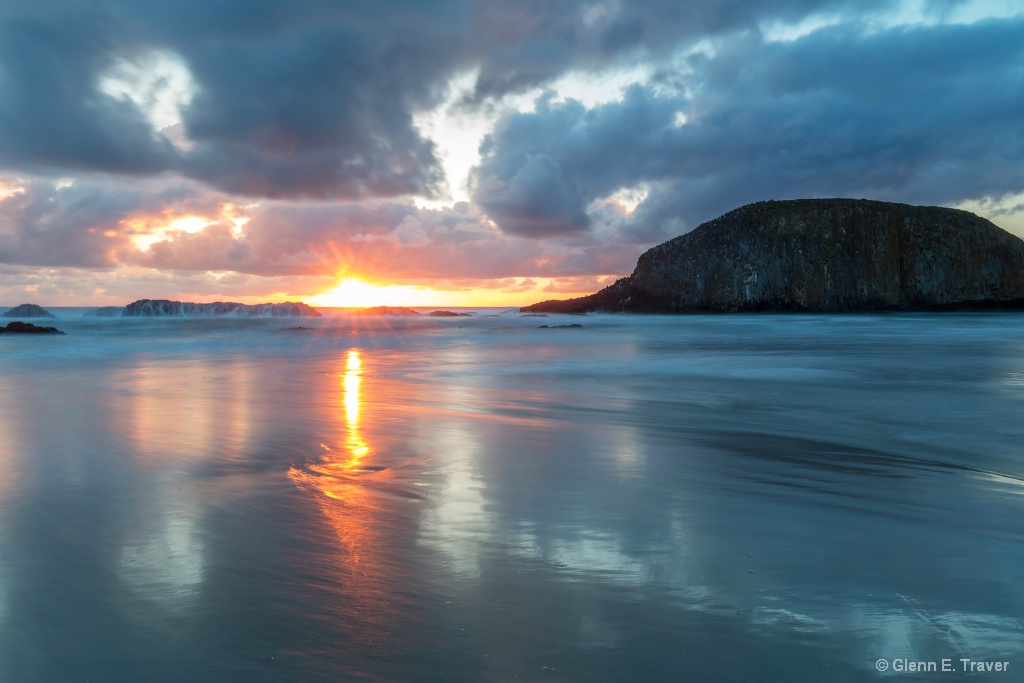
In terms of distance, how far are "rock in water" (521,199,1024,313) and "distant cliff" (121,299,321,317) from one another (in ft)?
177

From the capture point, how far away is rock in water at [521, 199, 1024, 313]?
167 feet

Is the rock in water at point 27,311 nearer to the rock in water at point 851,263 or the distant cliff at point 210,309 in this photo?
the distant cliff at point 210,309

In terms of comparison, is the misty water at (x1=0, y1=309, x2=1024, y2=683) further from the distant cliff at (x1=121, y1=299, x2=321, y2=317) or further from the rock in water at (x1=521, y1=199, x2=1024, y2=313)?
the distant cliff at (x1=121, y1=299, x2=321, y2=317)

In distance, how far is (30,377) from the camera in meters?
12.1

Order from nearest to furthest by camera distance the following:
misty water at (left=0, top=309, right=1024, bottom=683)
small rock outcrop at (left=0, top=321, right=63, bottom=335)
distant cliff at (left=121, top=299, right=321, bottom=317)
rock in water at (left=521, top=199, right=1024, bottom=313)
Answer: misty water at (left=0, top=309, right=1024, bottom=683), small rock outcrop at (left=0, top=321, right=63, bottom=335), rock in water at (left=521, top=199, right=1024, bottom=313), distant cliff at (left=121, top=299, right=321, bottom=317)

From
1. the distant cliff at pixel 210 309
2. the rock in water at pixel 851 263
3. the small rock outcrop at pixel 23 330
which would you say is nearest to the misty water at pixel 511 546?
the small rock outcrop at pixel 23 330

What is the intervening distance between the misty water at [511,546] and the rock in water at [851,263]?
50.0 meters

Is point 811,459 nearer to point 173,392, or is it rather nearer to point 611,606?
point 611,606

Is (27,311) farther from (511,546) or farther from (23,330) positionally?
(511,546)

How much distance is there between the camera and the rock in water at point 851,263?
51031 millimetres

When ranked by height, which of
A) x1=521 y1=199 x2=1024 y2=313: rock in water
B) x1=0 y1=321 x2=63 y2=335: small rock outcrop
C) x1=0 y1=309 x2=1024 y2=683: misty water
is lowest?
x1=0 y1=309 x2=1024 y2=683: misty water

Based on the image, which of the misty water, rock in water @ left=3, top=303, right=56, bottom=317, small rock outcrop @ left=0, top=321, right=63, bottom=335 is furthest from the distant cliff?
the misty water

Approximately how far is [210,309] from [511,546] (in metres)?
92.4

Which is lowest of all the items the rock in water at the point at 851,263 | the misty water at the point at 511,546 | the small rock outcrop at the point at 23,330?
the misty water at the point at 511,546
